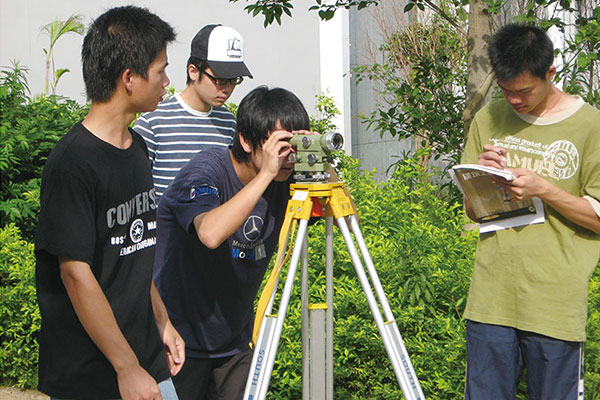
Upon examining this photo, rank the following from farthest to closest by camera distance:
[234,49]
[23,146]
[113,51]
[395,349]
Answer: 1. [23,146]
2. [234,49]
3. [395,349]
4. [113,51]

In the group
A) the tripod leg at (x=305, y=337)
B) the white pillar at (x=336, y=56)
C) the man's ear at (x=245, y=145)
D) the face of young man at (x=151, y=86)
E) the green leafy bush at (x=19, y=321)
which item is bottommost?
the green leafy bush at (x=19, y=321)

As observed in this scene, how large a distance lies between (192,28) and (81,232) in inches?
329

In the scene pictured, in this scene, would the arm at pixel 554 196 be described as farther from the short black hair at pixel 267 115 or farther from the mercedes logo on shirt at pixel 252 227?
the mercedes logo on shirt at pixel 252 227

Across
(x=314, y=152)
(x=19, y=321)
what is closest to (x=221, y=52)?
(x=314, y=152)

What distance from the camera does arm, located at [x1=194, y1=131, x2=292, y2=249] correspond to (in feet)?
7.47

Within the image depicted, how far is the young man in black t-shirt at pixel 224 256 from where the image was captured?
8.20ft

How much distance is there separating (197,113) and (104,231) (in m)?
1.73

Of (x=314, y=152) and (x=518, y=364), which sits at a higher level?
(x=314, y=152)

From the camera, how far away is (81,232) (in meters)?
1.89

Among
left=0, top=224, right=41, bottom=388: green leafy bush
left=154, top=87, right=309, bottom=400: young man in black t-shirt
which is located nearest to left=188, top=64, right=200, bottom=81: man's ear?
left=154, top=87, right=309, bottom=400: young man in black t-shirt

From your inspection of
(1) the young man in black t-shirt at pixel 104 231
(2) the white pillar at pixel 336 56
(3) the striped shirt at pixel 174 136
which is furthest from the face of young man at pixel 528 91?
(2) the white pillar at pixel 336 56

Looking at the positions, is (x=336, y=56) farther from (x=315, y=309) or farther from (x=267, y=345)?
(x=267, y=345)

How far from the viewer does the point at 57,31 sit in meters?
8.72

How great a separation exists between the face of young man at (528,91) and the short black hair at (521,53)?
0.06 feet
